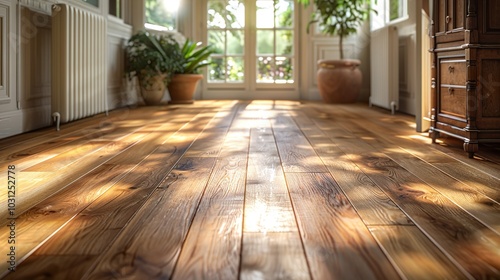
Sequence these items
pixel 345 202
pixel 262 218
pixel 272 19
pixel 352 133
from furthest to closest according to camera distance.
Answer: pixel 272 19 → pixel 352 133 → pixel 345 202 → pixel 262 218

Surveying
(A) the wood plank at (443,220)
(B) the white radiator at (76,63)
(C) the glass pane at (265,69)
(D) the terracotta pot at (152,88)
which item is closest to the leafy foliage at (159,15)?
(D) the terracotta pot at (152,88)

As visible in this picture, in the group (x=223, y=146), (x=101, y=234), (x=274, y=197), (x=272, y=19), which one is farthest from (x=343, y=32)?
(x=101, y=234)

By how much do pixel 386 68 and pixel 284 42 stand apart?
7.59 feet

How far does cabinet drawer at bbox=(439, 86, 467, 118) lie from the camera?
113 inches

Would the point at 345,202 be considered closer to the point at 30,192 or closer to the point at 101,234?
the point at 101,234

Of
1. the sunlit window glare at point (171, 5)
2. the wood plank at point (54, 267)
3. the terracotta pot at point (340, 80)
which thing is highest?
the sunlit window glare at point (171, 5)

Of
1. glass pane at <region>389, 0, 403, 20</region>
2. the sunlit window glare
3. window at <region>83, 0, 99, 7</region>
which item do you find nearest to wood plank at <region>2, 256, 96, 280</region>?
window at <region>83, 0, 99, 7</region>

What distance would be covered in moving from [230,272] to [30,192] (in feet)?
3.29

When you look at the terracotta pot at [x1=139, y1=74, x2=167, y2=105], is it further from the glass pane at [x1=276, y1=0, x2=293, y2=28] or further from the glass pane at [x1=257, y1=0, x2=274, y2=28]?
the glass pane at [x1=276, y1=0, x2=293, y2=28]

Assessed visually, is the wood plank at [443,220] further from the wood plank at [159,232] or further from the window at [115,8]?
the window at [115,8]

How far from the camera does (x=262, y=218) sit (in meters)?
1.53

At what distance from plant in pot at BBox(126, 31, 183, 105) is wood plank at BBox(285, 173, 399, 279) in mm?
4447

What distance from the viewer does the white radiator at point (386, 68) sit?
536cm

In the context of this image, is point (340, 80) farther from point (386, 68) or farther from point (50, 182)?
point (50, 182)
